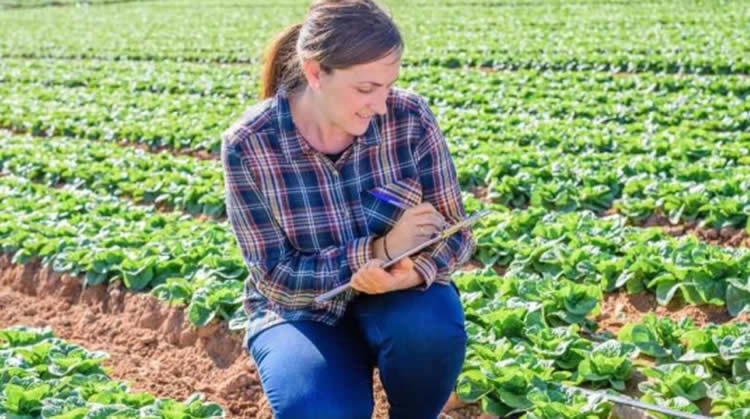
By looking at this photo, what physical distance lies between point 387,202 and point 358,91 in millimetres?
460

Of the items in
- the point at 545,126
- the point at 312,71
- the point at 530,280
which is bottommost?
the point at 545,126

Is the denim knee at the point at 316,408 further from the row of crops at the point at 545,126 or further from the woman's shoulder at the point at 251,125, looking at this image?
the row of crops at the point at 545,126

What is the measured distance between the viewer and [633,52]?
16.3 metres

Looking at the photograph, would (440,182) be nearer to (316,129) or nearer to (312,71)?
(316,129)

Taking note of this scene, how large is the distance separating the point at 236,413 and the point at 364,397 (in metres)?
1.51

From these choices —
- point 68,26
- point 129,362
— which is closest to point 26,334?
point 129,362

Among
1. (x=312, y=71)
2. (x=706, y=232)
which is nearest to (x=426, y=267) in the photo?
(x=312, y=71)

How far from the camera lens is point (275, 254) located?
3.60m

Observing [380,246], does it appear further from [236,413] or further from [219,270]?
[219,270]

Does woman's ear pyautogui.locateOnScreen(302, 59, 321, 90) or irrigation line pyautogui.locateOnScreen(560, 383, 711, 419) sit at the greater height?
woman's ear pyautogui.locateOnScreen(302, 59, 321, 90)

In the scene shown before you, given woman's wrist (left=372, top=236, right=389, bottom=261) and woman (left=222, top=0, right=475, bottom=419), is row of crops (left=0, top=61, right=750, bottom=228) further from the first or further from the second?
woman's wrist (left=372, top=236, right=389, bottom=261)

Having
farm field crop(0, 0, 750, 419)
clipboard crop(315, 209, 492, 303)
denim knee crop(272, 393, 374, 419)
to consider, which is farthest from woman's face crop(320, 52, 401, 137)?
denim knee crop(272, 393, 374, 419)

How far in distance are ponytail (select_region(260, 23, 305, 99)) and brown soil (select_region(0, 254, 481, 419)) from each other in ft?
5.10

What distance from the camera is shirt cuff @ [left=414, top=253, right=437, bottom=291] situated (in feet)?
11.4
